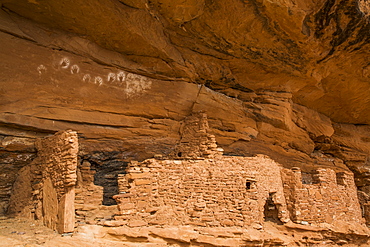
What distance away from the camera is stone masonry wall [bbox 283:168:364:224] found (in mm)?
8219

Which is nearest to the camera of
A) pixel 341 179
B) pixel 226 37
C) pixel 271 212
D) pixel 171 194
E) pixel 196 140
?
pixel 171 194

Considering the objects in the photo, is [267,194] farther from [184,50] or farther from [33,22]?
[33,22]

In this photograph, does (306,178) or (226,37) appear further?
(306,178)

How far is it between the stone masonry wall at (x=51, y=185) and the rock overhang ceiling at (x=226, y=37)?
2549mm

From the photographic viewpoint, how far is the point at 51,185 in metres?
6.19

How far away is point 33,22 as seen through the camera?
274 inches

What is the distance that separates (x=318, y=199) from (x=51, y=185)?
21.3 feet

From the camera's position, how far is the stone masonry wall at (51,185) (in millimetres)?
5738

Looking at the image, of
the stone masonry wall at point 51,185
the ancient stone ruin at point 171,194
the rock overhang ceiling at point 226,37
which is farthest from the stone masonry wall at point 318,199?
the stone masonry wall at point 51,185

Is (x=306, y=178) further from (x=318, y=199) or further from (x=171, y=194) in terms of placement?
(x=171, y=194)

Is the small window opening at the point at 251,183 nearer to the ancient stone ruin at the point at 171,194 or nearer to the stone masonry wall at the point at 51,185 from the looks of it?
the ancient stone ruin at the point at 171,194

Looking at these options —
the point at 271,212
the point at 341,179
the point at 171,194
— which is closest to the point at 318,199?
the point at 271,212

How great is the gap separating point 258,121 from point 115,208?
17.8ft

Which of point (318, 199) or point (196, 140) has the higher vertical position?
point (196, 140)
